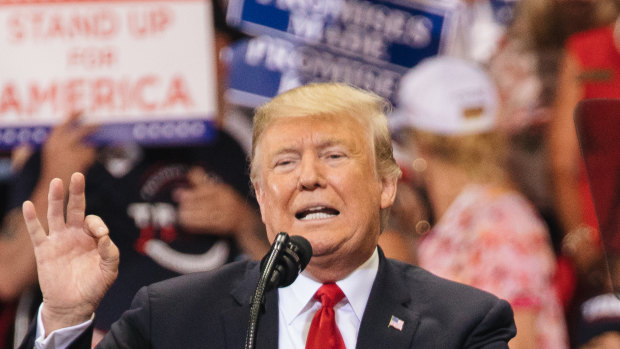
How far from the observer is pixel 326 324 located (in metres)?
1.82

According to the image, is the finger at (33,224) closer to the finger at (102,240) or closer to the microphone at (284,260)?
the finger at (102,240)

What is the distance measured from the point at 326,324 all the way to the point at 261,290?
0.42 meters

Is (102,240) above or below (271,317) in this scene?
above

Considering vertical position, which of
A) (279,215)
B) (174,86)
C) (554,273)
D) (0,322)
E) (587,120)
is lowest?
(0,322)

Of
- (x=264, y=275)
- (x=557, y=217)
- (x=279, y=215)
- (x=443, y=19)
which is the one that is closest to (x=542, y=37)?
(x=443, y=19)

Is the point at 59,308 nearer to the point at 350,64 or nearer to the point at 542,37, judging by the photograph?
the point at 350,64

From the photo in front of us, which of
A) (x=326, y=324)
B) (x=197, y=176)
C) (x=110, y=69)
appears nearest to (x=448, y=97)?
(x=197, y=176)

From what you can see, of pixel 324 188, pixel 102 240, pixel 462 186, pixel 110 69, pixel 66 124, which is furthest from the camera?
pixel 462 186

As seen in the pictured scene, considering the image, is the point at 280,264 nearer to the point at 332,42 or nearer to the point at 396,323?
the point at 396,323

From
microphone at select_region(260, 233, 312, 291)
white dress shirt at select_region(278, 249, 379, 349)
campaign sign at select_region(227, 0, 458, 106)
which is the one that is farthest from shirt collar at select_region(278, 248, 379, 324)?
campaign sign at select_region(227, 0, 458, 106)

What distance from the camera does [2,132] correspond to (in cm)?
356

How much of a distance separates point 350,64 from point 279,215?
206 centimetres

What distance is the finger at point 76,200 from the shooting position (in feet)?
5.75

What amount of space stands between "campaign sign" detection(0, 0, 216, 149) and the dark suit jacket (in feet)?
5.81
